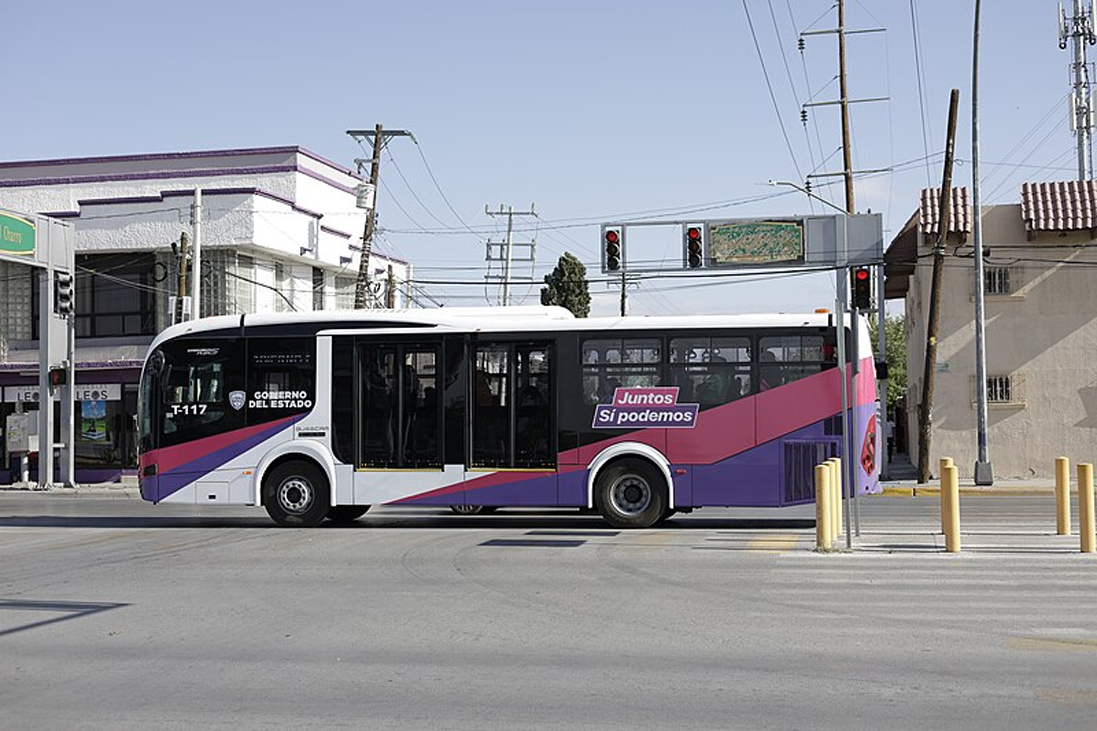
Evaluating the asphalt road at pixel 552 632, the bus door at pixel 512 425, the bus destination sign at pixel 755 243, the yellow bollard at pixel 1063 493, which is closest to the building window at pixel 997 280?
the bus destination sign at pixel 755 243

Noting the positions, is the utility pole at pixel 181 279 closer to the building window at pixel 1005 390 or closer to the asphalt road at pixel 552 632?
the asphalt road at pixel 552 632

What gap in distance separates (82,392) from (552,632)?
31.3 metres

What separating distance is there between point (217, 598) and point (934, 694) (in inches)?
278

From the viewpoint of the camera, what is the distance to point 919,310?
38344mm

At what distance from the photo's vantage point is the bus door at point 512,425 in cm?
1938

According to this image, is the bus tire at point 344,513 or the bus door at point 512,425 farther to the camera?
the bus tire at point 344,513

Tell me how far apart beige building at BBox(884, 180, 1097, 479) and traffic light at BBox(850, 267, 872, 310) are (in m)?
14.3

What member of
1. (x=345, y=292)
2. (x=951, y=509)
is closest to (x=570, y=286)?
(x=345, y=292)

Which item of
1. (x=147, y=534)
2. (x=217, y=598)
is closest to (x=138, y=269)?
(x=147, y=534)

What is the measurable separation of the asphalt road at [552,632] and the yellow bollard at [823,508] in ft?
0.94

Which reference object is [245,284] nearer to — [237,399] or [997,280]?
[237,399]

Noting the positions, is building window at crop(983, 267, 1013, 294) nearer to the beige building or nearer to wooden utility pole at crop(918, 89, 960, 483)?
the beige building

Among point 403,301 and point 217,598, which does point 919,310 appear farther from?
point 217,598

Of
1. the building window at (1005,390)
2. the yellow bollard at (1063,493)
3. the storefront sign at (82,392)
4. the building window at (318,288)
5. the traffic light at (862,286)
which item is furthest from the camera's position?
the building window at (318,288)
